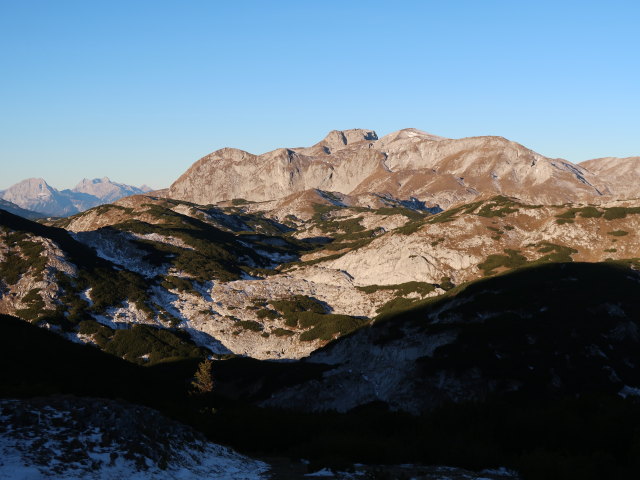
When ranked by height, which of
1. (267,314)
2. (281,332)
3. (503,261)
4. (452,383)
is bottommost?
(281,332)

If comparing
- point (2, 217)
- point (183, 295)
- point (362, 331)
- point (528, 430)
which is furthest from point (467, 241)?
point (2, 217)

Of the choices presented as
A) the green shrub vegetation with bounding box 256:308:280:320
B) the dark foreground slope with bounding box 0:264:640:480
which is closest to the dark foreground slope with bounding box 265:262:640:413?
the dark foreground slope with bounding box 0:264:640:480

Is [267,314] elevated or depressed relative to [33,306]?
depressed

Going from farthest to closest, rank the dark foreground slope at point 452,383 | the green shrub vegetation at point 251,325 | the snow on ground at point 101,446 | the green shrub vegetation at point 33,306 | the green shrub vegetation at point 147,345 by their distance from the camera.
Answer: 1. the green shrub vegetation at point 251,325
2. the green shrub vegetation at point 33,306
3. the green shrub vegetation at point 147,345
4. the dark foreground slope at point 452,383
5. the snow on ground at point 101,446

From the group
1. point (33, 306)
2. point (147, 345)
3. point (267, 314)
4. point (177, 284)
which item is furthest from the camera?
point (177, 284)

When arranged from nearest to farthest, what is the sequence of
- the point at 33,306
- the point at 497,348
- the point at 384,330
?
the point at 497,348
the point at 384,330
the point at 33,306

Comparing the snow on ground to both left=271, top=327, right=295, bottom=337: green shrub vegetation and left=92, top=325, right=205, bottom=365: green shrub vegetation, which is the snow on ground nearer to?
left=92, top=325, right=205, bottom=365: green shrub vegetation

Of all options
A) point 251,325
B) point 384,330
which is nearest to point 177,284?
point 251,325

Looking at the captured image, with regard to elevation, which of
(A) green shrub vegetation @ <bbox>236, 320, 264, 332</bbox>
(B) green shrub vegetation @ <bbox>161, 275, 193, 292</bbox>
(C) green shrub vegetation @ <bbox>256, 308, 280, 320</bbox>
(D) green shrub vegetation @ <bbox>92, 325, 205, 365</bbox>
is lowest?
(D) green shrub vegetation @ <bbox>92, 325, 205, 365</bbox>

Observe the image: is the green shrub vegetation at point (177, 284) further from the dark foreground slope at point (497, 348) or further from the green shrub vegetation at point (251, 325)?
the dark foreground slope at point (497, 348)

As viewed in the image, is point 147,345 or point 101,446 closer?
point 101,446

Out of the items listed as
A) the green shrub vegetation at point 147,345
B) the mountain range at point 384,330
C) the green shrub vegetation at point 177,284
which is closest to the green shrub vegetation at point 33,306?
the mountain range at point 384,330

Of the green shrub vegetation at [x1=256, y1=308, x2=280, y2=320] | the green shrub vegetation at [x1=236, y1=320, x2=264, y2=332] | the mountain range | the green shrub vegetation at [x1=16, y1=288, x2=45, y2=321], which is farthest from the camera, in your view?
the green shrub vegetation at [x1=256, y1=308, x2=280, y2=320]

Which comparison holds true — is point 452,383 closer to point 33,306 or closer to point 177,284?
point 33,306
